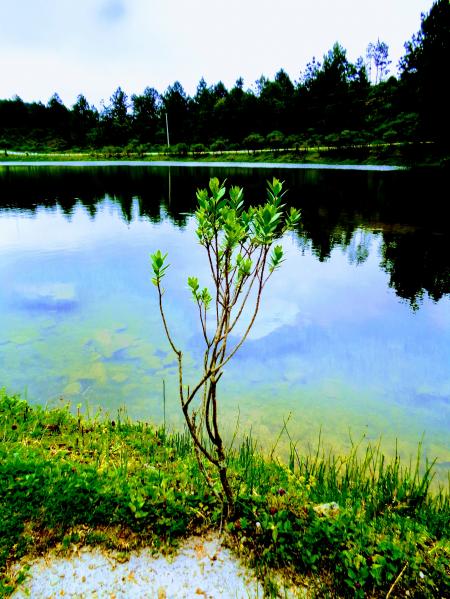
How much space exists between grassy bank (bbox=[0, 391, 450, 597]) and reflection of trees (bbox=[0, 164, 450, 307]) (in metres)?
9.58

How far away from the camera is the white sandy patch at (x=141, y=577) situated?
3559 mm

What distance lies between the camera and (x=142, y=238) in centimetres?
2217

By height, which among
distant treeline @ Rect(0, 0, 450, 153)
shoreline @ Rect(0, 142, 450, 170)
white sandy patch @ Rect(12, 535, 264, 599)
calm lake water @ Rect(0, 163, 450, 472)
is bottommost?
calm lake water @ Rect(0, 163, 450, 472)

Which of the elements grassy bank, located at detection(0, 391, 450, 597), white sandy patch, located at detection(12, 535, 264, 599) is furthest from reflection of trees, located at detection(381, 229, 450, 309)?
white sandy patch, located at detection(12, 535, 264, 599)

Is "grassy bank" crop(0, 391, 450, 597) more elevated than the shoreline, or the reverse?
the shoreline

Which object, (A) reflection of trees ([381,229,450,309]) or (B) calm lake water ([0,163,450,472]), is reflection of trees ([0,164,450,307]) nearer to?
(A) reflection of trees ([381,229,450,309])

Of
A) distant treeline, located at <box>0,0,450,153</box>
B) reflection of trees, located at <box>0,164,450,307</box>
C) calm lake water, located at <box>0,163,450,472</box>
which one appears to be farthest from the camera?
distant treeline, located at <box>0,0,450,153</box>

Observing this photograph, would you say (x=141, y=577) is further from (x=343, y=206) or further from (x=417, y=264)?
(x=343, y=206)

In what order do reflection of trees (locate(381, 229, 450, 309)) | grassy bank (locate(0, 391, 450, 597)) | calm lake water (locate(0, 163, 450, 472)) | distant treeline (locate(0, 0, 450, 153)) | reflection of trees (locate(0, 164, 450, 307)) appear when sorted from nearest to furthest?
grassy bank (locate(0, 391, 450, 597))
calm lake water (locate(0, 163, 450, 472))
reflection of trees (locate(381, 229, 450, 309))
reflection of trees (locate(0, 164, 450, 307))
distant treeline (locate(0, 0, 450, 153))

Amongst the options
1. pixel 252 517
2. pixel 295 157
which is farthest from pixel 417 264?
pixel 295 157

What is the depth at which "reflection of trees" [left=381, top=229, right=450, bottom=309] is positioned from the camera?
46.7ft

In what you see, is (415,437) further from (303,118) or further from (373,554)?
(303,118)

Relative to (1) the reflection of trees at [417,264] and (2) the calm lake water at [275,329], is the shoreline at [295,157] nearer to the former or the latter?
(1) the reflection of trees at [417,264]

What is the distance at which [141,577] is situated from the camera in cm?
372
